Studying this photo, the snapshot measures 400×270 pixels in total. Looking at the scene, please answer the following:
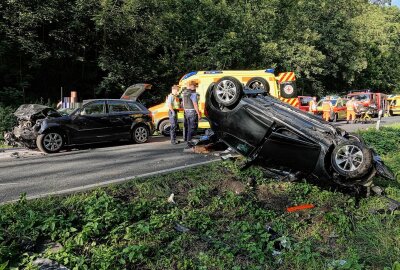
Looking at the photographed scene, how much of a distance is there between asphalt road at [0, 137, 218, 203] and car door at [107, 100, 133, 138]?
194cm

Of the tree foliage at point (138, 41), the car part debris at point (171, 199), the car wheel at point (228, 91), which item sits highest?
the tree foliage at point (138, 41)

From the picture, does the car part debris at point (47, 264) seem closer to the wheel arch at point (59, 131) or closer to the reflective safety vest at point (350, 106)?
the wheel arch at point (59, 131)

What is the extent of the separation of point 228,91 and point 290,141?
1387mm

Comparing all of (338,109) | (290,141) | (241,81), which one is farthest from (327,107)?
(290,141)

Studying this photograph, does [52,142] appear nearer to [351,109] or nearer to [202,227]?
[202,227]

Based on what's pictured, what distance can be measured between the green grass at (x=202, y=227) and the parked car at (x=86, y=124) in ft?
20.2

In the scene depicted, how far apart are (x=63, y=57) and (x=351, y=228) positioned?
52.6 ft

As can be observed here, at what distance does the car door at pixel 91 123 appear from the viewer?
12.0 m

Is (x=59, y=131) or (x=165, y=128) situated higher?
(x=59, y=131)

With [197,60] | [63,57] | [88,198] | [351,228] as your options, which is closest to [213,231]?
[88,198]

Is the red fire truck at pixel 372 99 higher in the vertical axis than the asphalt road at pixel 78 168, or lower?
higher

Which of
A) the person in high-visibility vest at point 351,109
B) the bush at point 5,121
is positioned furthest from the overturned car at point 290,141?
the person in high-visibility vest at point 351,109

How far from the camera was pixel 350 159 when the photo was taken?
5.85 meters

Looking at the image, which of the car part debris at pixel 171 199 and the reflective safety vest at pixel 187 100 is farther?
the reflective safety vest at pixel 187 100
